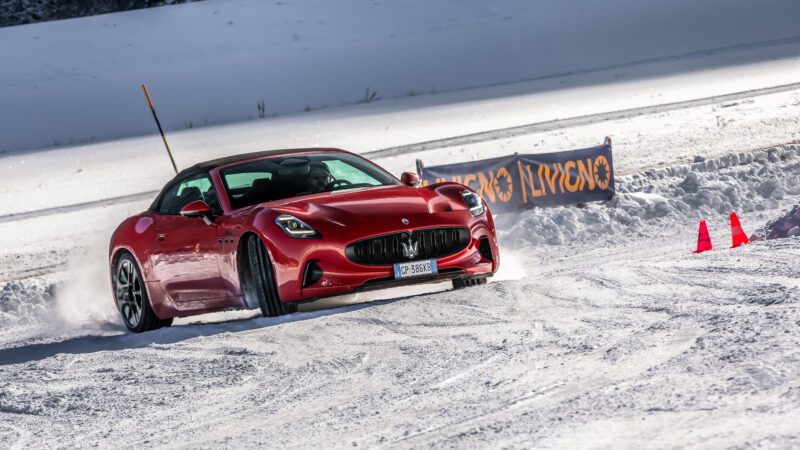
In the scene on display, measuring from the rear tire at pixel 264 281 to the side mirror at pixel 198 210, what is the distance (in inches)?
24.1

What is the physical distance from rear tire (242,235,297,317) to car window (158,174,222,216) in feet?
3.17

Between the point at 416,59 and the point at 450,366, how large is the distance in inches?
1087

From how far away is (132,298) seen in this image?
11.7 meters

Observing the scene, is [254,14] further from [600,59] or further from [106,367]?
[106,367]

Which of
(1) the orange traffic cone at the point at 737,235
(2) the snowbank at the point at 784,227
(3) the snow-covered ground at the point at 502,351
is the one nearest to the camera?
(3) the snow-covered ground at the point at 502,351

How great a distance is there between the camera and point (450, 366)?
24.1 ft

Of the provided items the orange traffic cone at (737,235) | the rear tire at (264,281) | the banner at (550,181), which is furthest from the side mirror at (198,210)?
the banner at (550,181)

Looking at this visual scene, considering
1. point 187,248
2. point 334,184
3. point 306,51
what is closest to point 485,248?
point 334,184

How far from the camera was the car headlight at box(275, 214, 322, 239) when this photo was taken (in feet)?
31.8

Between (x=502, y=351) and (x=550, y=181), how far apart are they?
8.45 metres

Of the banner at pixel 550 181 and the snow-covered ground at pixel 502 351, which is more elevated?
the banner at pixel 550 181

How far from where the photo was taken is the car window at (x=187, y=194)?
10.9 m

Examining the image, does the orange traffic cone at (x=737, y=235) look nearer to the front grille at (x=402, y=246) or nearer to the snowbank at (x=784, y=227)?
the snowbank at (x=784, y=227)

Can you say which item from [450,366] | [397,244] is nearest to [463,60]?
[397,244]
